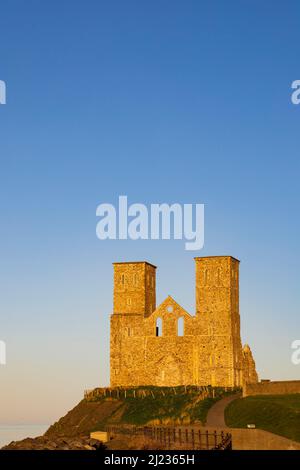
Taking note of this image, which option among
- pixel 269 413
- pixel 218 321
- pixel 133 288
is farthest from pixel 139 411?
pixel 133 288

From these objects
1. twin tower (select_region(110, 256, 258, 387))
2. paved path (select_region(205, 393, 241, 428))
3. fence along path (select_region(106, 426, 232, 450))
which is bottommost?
fence along path (select_region(106, 426, 232, 450))

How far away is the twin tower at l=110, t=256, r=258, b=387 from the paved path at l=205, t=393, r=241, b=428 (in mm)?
6680

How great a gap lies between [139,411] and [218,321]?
528 inches

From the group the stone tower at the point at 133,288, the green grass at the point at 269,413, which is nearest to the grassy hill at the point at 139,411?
the green grass at the point at 269,413

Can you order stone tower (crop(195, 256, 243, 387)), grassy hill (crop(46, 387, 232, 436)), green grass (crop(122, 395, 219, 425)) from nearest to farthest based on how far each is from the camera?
green grass (crop(122, 395, 219, 425)) → grassy hill (crop(46, 387, 232, 436)) → stone tower (crop(195, 256, 243, 387))

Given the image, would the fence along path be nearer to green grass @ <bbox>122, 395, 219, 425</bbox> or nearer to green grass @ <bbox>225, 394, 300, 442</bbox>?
green grass @ <bbox>225, 394, 300, 442</bbox>

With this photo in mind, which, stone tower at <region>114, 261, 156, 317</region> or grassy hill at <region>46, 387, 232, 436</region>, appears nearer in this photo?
grassy hill at <region>46, 387, 232, 436</region>

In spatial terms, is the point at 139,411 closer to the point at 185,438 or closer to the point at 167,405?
the point at 167,405

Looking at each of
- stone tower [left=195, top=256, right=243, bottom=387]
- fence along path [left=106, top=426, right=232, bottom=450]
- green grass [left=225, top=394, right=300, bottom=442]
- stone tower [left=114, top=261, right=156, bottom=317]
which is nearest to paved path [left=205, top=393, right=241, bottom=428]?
green grass [left=225, top=394, right=300, bottom=442]

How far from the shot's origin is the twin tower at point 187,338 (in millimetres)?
90688

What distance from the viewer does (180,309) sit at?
9288cm

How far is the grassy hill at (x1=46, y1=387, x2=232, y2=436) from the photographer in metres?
78.1
